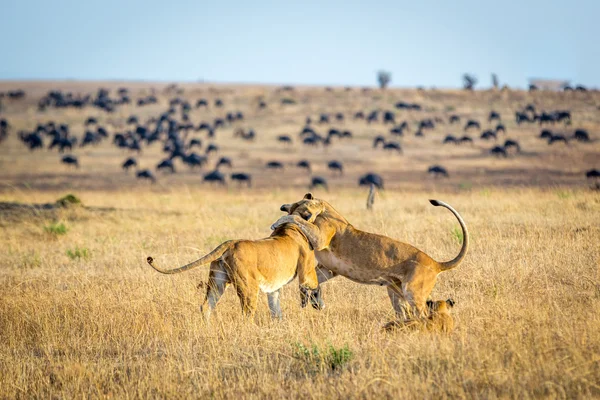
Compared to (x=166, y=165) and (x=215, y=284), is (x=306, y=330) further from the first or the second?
(x=166, y=165)

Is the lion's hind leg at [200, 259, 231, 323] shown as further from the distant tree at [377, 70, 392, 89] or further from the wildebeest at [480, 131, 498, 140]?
the distant tree at [377, 70, 392, 89]

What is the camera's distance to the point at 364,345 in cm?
631

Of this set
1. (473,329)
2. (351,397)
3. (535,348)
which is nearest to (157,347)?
(351,397)

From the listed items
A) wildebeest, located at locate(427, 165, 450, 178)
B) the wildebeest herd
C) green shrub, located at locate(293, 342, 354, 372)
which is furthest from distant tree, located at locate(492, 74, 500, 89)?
green shrub, located at locate(293, 342, 354, 372)

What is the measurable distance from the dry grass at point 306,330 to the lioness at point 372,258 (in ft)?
1.51

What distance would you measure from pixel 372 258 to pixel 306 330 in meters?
1.08

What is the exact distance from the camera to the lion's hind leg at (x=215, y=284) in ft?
22.6

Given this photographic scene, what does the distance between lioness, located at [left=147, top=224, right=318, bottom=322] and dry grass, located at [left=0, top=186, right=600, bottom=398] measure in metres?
0.30

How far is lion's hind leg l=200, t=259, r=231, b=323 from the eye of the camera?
6902 mm

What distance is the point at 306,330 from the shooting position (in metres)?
7.02

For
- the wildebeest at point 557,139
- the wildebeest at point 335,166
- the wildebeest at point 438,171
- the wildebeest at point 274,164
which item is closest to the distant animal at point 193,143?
the wildebeest at point 274,164

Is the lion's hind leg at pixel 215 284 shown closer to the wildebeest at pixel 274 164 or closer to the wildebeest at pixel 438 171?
the wildebeest at pixel 438 171

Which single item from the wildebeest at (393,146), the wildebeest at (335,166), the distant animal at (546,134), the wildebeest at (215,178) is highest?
the distant animal at (546,134)

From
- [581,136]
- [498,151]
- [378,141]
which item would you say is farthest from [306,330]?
[581,136]
